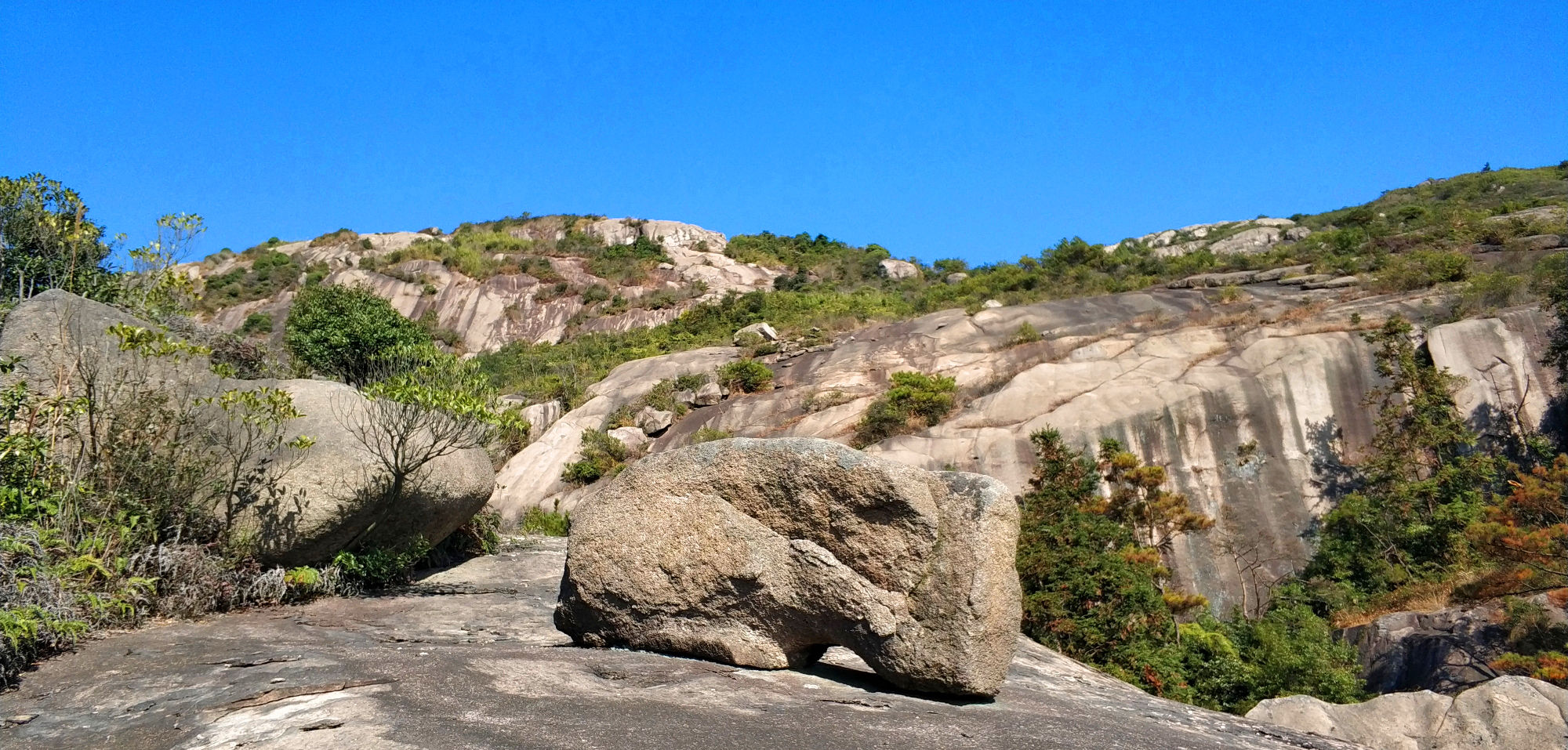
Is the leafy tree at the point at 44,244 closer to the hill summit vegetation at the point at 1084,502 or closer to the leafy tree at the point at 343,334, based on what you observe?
the hill summit vegetation at the point at 1084,502

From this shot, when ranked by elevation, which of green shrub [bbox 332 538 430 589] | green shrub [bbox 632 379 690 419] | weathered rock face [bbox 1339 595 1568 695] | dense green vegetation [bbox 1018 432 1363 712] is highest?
green shrub [bbox 632 379 690 419]

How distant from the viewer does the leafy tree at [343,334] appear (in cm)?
2805

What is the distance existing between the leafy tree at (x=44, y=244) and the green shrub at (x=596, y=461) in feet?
36.0

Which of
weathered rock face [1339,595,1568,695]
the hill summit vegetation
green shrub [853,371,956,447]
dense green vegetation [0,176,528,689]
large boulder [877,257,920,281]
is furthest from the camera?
large boulder [877,257,920,281]

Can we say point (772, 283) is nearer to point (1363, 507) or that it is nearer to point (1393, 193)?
point (1393, 193)

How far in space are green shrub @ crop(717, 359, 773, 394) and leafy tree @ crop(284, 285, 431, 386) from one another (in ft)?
26.5

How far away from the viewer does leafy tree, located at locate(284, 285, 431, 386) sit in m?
28.0

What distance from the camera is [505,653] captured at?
741 centimetres

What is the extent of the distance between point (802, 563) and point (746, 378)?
19845 mm

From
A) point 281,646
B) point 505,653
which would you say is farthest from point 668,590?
point 281,646

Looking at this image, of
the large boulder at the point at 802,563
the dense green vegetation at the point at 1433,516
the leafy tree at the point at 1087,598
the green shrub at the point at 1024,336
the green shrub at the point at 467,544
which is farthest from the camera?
the green shrub at the point at 1024,336

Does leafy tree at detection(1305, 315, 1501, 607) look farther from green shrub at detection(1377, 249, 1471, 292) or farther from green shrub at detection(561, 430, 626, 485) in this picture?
green shrub at detection(561, 430, 626, 485)

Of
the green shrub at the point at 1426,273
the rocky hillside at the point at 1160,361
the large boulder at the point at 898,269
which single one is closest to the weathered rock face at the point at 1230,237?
the rocky hillside at the point at 1160,361

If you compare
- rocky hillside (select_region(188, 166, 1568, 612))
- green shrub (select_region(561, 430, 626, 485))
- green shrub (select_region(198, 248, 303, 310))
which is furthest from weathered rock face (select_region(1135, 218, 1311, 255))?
green shrub (select_region(198, 248, 303, 310))
